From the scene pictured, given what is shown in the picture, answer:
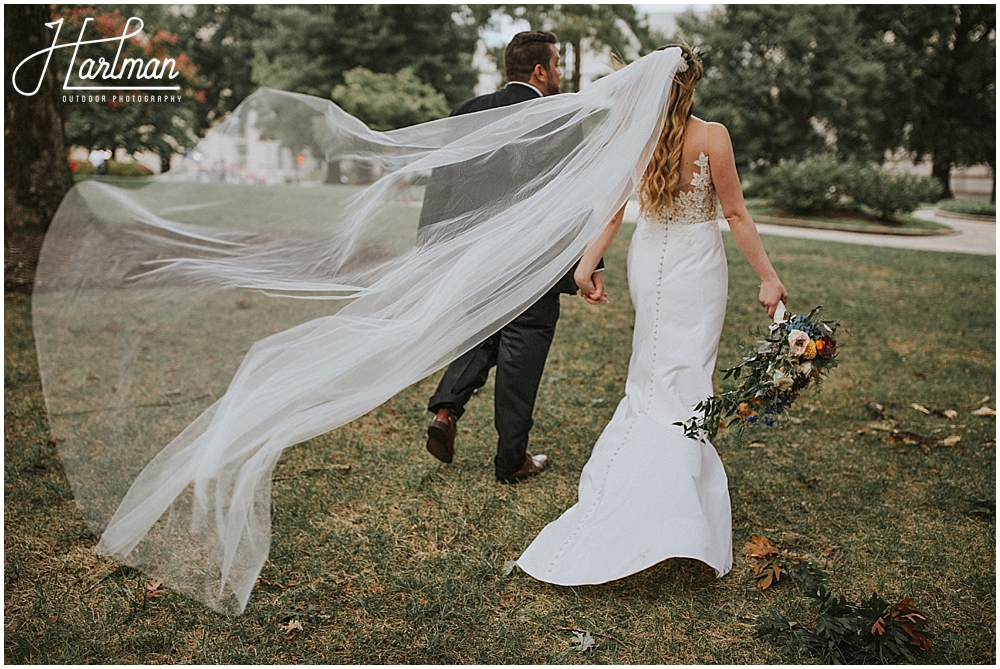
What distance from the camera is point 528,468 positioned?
4422 mm

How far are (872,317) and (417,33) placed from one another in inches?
970

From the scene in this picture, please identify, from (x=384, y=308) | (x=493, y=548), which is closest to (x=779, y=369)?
(x=493, y=548)

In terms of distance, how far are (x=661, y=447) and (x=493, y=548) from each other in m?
0.90

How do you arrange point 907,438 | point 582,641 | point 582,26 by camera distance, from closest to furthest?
point 582,641 → point 907,438 → point 582,26

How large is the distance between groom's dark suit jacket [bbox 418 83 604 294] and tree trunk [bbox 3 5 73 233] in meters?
6.48

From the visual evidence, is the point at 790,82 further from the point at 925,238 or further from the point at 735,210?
the point at 735,210

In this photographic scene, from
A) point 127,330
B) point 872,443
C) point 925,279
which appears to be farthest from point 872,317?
point 127,330

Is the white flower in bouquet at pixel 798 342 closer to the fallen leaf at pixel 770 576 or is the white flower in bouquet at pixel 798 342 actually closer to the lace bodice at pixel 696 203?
the lace bodice at pixel 696 203

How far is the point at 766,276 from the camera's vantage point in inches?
136

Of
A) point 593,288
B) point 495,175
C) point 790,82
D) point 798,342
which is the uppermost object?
point 790,82

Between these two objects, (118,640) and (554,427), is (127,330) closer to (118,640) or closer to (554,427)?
(118,640)

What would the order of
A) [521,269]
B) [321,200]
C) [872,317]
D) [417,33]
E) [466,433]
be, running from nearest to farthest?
[521,269] → [321,200] → [466,433] → [872,317] → [417,33]

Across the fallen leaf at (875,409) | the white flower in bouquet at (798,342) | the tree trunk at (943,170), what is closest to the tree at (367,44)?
the tree trunk at (943,170)

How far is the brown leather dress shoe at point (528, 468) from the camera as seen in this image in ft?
14.3
